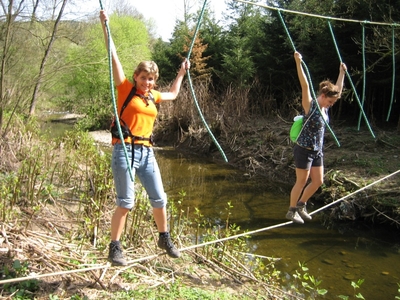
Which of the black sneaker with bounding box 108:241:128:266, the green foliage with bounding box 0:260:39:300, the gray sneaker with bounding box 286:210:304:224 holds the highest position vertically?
the gray sneaker with bounding box 286:210:304:224

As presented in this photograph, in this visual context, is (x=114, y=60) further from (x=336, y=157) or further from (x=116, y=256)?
(x=336, y=157)

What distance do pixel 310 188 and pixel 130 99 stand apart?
92.8 inches

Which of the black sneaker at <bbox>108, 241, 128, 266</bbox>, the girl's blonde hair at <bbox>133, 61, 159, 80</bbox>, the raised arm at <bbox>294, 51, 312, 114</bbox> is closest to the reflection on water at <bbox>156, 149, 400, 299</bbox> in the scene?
the raised arm at <bbox>294, 51, 312, 114</bbox>

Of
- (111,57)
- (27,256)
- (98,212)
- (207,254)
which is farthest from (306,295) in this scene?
(111,57)

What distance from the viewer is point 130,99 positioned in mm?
2611

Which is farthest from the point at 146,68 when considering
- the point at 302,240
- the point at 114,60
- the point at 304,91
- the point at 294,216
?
the point at 302,240

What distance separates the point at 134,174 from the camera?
106 inches

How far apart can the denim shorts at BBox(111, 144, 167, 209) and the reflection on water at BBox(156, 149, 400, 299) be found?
2.79 meters

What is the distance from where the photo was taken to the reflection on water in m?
4.87

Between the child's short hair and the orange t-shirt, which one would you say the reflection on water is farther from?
the orange t-shirt

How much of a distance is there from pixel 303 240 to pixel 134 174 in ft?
13.6

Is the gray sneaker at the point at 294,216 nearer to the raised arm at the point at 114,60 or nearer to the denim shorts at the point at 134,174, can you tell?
the denim shorts at the point at 134,174

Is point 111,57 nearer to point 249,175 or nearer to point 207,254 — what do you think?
point 207,254

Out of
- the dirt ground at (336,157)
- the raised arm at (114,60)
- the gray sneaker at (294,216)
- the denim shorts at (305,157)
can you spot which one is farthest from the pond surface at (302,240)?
A: the raised arm at (114,60)
